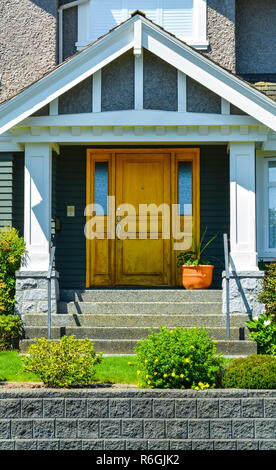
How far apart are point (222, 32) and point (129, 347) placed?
705cm

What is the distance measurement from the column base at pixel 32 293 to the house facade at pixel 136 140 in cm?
2

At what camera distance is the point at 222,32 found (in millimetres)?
13141

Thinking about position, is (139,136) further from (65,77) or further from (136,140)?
(65,77)

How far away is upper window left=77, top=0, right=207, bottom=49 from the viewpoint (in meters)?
13.3

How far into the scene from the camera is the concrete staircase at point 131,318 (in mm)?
9125

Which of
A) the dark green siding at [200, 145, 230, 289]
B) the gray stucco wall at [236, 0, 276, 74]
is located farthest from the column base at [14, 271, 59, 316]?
the gray stucco wall at [236, 0, 276, 74]

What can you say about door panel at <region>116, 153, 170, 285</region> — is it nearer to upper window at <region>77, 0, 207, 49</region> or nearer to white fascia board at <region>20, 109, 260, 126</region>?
white fascia board at <region>20, 109, 260, 126</region>

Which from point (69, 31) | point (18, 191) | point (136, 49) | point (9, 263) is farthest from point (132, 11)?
point (9, 263)

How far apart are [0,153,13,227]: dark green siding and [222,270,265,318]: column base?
3817 mm

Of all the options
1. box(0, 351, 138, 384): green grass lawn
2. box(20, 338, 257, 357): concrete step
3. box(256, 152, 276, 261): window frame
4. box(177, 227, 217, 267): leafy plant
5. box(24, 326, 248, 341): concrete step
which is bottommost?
box(0, 351, 138, 384): green grass lawn

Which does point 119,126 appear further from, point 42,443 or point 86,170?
point 42,443

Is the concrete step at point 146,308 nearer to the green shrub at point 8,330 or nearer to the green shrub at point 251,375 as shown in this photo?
the green shrub at point 8,330

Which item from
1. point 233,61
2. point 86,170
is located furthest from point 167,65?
point 233,61
